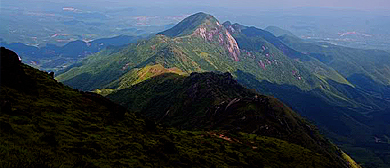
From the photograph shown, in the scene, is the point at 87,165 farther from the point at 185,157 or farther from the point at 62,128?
the point at 185,157

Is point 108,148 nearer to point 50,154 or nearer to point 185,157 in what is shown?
point 50,154

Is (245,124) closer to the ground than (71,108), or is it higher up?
closer to the ground

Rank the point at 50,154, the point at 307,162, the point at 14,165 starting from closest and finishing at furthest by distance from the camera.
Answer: the point at 14,165 < the point at 50,154 < the point at 307,162

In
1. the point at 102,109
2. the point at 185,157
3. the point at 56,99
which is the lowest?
the point at 185,157

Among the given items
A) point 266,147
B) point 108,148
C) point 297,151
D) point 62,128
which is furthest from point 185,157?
point 297,151

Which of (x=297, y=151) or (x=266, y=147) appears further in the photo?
(x=297, y=151)

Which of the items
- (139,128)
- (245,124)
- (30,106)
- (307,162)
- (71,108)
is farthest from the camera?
(245,124)

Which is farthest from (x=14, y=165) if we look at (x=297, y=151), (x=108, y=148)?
(x=297, y=151)
